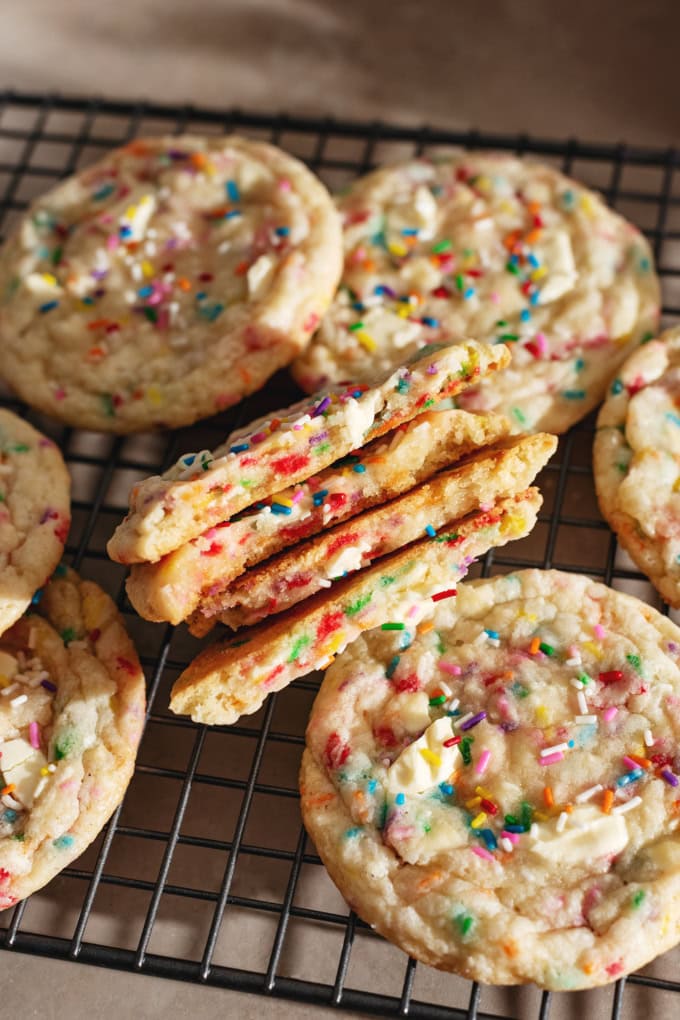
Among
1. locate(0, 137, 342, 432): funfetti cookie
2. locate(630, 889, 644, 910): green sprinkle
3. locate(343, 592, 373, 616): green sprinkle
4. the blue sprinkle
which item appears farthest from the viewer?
locate(0, 137, 342, 432): funfetti cookie

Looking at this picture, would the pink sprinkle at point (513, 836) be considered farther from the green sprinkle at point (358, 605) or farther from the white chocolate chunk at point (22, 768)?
the white chocolate chunk at point (22, 768)

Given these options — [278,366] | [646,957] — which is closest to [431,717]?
[646,957]

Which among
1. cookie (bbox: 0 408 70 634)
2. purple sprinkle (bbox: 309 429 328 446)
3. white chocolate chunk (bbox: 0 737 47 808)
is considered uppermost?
purple sprinkle (bbox: 309 429 328 446)

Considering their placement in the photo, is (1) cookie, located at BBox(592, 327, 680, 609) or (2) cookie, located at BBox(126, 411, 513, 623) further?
(1) cookie, located at BBox(592, 327, 680, 609)

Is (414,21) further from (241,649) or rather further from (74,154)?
(241,649)

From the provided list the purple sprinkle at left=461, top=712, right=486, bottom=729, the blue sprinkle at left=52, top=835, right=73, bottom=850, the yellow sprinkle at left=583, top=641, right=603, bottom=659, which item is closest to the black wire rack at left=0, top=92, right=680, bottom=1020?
the blue sprinkle at left=52, top=835, right=73, bottom=850

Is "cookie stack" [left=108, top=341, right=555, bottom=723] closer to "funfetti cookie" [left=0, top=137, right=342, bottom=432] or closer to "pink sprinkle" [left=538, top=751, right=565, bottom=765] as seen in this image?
"pink sprinkle" [left=538, top=751, right=565, bottom=765]

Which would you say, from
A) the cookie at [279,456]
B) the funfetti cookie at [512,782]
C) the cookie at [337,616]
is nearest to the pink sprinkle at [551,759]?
the funfetti cookie at [512,782]
